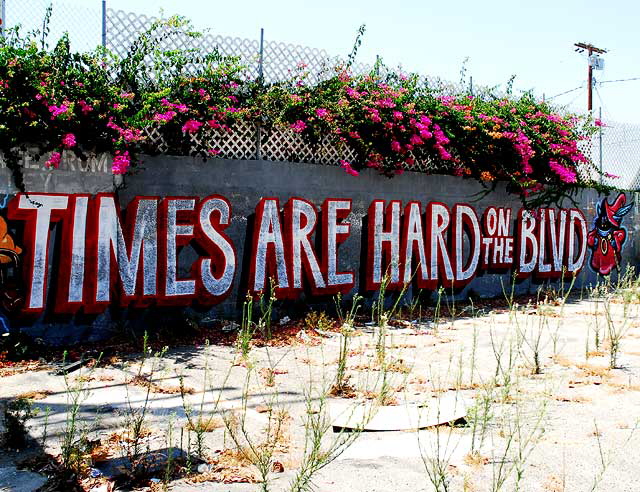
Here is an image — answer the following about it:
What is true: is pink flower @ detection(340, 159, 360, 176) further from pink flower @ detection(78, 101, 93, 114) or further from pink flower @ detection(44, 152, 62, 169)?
pink flower @ detection(44, 152, 62, 169)

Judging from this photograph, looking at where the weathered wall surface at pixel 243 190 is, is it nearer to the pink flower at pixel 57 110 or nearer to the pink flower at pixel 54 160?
the pink flower at pixel 54 160

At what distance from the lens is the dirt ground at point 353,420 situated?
12.2ft

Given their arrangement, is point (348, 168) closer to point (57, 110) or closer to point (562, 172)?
point (57, 110)

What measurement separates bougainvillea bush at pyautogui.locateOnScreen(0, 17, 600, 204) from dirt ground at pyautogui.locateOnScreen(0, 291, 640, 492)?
8.33 feet

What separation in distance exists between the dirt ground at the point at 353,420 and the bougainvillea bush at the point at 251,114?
2.54m

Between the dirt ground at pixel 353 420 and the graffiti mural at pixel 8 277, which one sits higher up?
the graffiti mural at pixel 8 277

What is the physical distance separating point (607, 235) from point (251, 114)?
29.5 feet

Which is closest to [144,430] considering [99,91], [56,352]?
[56,352]

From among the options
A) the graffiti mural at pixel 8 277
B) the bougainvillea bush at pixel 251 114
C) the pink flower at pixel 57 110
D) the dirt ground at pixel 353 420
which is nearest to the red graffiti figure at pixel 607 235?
the bougainvillea bush at pixel 251 114

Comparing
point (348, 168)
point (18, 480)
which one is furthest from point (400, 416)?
point (348, 168)

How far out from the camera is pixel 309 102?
9141 mm

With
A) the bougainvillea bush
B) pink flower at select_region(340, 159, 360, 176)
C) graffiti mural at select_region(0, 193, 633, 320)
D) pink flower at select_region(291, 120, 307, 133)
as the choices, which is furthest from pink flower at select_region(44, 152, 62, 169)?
pink flower at select_region(340, 159, 360, 176)

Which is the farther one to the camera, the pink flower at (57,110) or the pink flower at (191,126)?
the pink flower at (191,126)

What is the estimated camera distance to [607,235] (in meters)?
14.2
